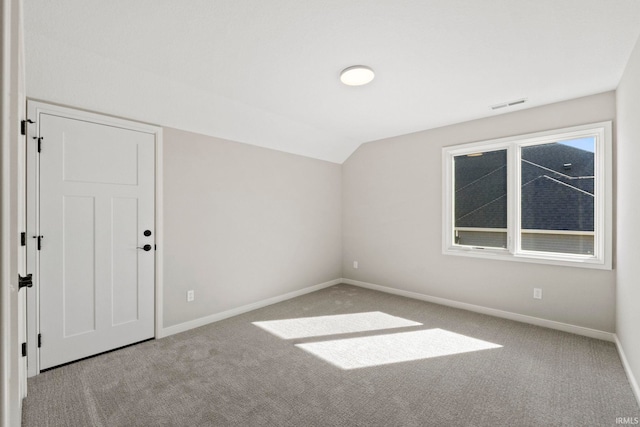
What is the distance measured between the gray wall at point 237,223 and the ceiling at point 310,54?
0.48 m

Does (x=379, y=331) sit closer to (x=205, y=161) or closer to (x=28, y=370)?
(x=205, y=161)

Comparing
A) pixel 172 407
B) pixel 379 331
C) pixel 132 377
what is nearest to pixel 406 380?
pixel 379 331

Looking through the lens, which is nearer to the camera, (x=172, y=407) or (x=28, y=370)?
(x=172, y=407)

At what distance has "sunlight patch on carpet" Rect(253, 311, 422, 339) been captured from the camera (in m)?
3.23

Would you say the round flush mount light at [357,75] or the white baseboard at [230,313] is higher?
the round flush mount light at [357,75]

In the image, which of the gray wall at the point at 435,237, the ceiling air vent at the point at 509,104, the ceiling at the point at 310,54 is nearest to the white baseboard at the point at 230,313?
the gray wall at the point at 435,237

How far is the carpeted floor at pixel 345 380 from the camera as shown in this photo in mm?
1910

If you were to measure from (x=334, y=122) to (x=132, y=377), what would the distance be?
3.53 metres

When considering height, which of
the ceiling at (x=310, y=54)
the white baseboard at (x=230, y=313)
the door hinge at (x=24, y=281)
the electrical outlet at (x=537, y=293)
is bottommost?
the white baseboard at (x=230, y=313)

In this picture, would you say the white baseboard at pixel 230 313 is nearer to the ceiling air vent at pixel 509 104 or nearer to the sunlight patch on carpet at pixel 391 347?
the sunlight patch on carpet at pixel 391 347

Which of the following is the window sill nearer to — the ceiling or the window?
the window

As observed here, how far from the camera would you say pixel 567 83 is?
2783 millimetres

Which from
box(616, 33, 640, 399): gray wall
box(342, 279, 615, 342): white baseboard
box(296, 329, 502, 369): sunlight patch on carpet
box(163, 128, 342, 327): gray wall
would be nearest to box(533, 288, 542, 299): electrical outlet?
box(342, 279, 615, 342): white baseboard

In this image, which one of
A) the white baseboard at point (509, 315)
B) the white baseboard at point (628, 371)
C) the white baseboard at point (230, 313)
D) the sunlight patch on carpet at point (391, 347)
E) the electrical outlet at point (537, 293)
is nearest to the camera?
the white baseboard at point (628, 371)
